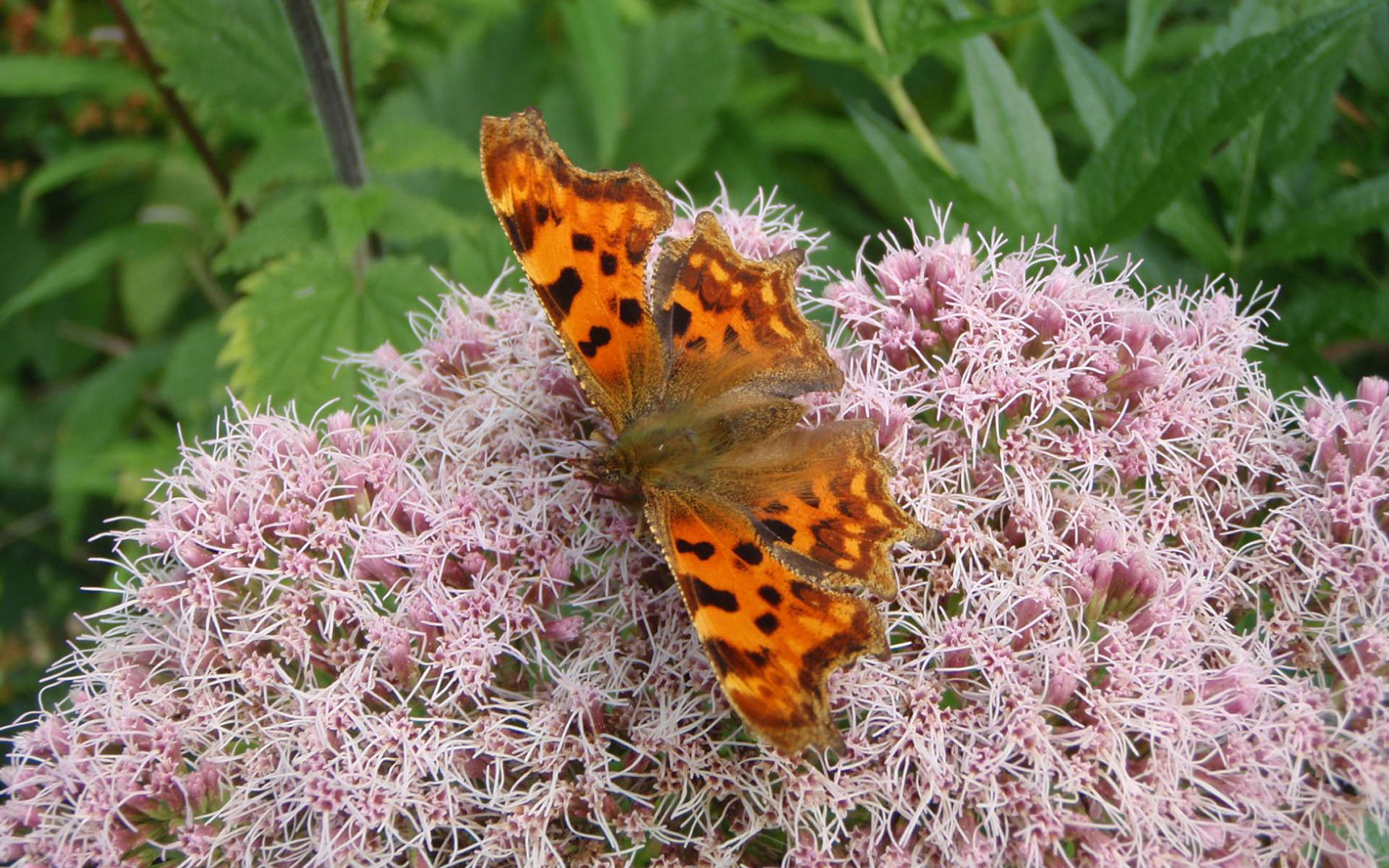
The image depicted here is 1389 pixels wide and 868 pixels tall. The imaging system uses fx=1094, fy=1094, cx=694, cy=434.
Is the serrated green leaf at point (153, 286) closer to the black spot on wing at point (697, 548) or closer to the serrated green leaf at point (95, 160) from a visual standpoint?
the serrated green leaf at point (95, 160)

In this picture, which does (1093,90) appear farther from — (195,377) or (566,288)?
(195,377)

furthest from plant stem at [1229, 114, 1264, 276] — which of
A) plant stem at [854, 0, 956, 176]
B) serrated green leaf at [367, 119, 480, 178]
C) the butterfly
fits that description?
serrated green leaf at [367, 119, 480, 178]

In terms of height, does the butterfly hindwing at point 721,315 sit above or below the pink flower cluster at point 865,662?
above

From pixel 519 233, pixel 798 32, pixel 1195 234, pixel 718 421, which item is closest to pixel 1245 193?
pixel 1195 234

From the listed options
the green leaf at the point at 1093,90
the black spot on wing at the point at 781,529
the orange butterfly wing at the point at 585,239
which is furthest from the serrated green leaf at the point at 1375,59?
the black spot on wing at the point at 781,529

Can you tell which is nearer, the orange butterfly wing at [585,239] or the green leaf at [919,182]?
the orange butterfly wing at [585,239]

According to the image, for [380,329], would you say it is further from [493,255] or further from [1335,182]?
[1335,182]
